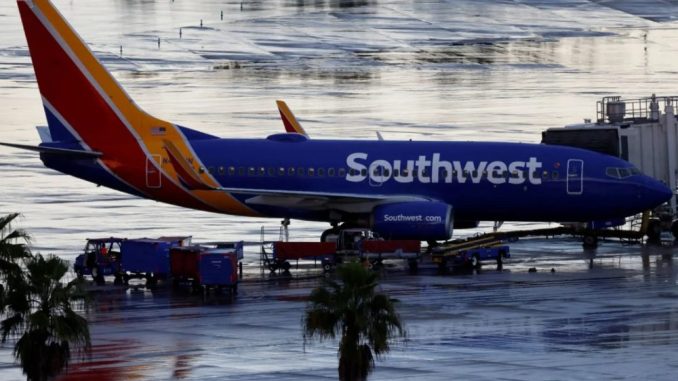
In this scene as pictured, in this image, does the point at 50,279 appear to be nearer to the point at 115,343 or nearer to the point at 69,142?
the point at 115,343

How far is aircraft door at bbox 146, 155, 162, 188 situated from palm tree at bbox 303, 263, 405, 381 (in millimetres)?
29069

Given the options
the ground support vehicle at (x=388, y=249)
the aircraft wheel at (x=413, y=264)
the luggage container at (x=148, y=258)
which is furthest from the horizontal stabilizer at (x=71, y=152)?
the aircraft wheel at (x=413, y=264)

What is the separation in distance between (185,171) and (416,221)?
26.5 feet

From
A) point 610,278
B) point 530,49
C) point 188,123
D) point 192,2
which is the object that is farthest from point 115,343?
point 192,2

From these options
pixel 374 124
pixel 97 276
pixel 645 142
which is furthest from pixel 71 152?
pixel 374 124

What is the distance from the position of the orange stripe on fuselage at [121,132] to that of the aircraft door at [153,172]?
0.17 feet

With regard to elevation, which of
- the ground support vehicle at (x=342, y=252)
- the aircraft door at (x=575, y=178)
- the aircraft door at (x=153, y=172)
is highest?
the aircraft door at (x=153, y=172)

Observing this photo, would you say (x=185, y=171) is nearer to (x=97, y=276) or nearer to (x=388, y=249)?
(x=97, y=276)

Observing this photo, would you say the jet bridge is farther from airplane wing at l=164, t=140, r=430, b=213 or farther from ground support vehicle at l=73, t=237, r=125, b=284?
ground support vehicle at l=73, t=237, r=125, b=284

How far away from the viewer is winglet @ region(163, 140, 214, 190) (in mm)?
61719

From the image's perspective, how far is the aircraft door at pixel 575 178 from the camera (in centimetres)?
6191

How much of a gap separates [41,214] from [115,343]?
88.3 ft

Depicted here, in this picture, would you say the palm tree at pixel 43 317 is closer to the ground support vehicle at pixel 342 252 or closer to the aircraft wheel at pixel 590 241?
the ground support vehicle at pixel 342 252

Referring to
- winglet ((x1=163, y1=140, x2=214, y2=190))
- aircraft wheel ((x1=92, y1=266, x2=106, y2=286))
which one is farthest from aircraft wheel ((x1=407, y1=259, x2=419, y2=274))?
aircraft wheel ((x1=92, y1=266, x2=106, y2=286))
